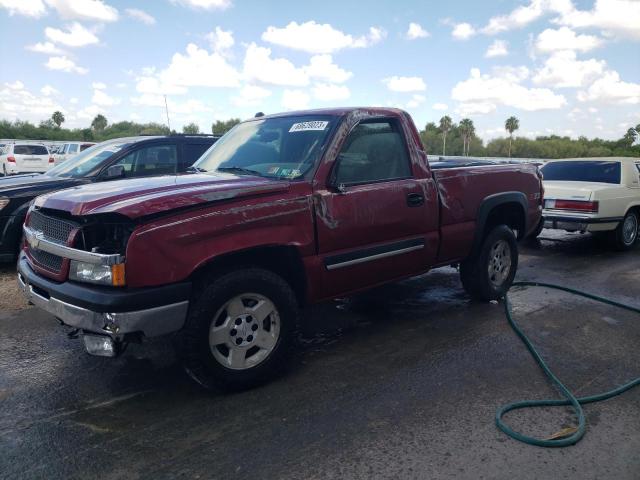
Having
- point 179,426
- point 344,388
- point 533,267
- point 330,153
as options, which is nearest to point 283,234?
point 330,153

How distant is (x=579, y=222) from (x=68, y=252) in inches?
323

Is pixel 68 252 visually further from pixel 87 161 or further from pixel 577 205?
pixel 577 205

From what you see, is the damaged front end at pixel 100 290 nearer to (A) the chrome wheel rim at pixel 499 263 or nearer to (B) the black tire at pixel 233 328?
(B) the black tire at pixel 233 328

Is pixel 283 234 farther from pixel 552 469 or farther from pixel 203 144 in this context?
pixel 203 144

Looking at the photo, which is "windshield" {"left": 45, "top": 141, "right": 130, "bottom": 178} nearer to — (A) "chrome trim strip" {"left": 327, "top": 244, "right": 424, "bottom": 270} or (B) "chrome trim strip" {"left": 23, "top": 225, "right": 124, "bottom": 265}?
(B) "chrome trim strip" {"left": 23, "top": 225, "right": 124, "bottom": 265}

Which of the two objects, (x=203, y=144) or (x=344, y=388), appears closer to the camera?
(x=344, y=388)

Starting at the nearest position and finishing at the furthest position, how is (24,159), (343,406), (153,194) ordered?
(153,194)
(343,406)
(24,159)

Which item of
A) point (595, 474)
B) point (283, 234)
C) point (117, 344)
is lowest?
point (595, 474)

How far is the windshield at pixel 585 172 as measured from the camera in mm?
9391

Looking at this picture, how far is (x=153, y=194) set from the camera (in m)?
3.29

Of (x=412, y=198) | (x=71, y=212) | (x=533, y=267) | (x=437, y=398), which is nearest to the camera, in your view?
(x=71, y=212)

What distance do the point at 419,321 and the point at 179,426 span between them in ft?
9.00

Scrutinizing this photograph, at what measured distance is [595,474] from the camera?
2.70 meters

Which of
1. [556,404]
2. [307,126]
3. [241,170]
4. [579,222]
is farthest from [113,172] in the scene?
[579,222]
